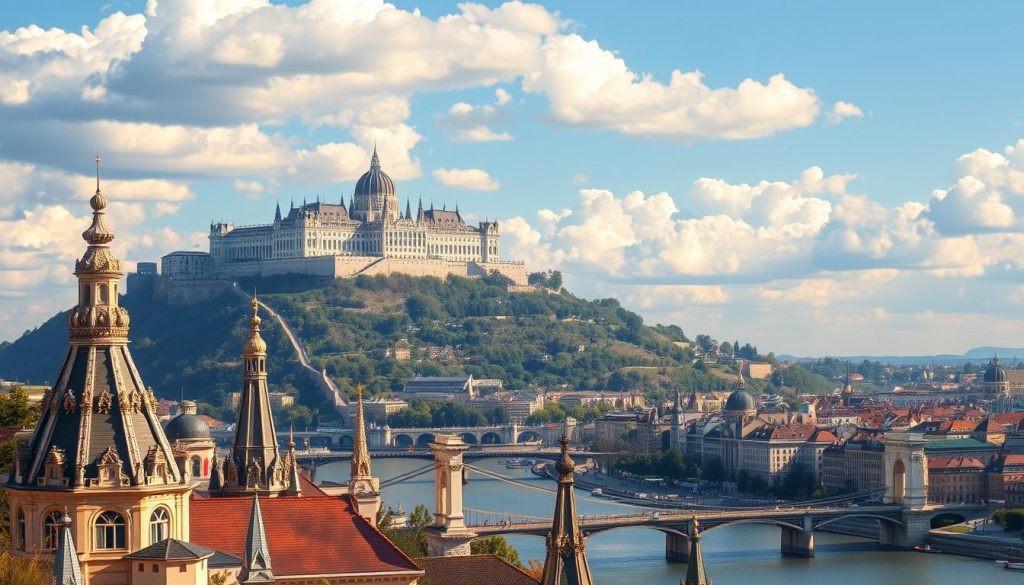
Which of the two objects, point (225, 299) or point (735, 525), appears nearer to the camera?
point (735, 525)

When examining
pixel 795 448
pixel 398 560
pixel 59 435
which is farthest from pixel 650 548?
pixel 59 435

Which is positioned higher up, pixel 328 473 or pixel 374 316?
pixel 374 316

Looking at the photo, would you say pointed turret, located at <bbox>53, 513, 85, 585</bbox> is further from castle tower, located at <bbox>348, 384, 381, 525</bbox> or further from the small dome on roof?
the small dome on roof

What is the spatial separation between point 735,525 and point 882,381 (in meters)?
121

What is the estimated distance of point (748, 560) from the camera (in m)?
48.6

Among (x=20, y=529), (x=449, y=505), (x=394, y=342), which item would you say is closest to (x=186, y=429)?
(x=449, y=505)

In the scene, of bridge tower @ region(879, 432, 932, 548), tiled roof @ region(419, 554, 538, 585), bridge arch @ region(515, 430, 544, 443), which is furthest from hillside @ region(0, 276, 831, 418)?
tiled roof @ region(419, 554, 538, 585)

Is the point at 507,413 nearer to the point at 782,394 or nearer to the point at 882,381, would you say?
the point at 782,394

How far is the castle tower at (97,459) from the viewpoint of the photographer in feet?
42.6

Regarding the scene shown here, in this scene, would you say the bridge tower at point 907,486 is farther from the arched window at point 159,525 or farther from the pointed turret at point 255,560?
the arched window at point 159,525

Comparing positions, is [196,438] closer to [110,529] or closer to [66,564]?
[110,529]

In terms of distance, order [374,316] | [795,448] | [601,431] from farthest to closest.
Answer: [374,316] < [601,431] < [795,448]

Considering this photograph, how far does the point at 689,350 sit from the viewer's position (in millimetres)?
129125

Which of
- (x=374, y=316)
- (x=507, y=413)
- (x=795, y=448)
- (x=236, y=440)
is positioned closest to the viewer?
(x=236, y=440)
